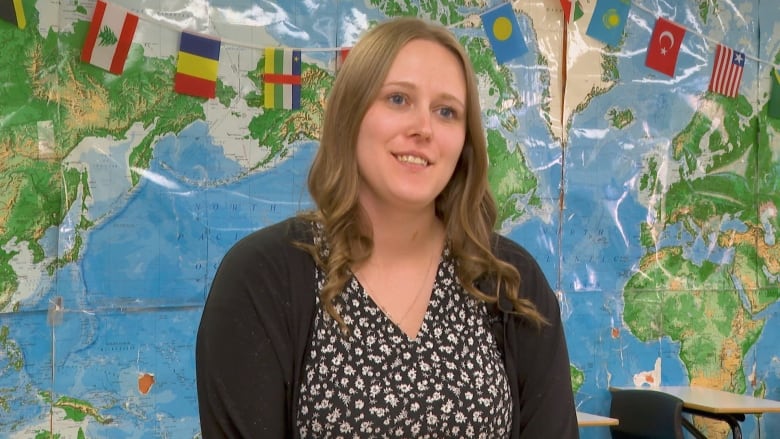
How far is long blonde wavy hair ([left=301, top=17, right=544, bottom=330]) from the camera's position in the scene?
148 centimetres

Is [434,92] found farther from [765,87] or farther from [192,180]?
[765,87]

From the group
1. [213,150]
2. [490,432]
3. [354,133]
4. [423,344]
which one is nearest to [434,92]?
[354,133]

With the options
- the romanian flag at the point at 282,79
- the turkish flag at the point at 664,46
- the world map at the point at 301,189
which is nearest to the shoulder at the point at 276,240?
the world map at the point at 301,189

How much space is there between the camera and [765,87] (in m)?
4.23

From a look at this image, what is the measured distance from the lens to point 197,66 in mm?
3189

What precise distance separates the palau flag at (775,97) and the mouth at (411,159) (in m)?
3.20

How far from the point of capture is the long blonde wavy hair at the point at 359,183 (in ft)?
4.85

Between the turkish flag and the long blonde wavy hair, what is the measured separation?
264 cm

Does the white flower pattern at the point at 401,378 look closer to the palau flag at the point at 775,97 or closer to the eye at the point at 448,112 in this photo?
the eye at the point at 448,112

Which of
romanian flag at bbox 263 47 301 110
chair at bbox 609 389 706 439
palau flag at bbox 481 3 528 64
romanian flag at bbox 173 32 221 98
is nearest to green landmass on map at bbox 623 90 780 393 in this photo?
chair at bbox 609 389 706 439

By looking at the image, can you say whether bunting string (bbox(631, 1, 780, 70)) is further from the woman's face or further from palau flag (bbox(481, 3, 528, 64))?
the woman's face

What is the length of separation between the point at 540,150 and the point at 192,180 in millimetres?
1421

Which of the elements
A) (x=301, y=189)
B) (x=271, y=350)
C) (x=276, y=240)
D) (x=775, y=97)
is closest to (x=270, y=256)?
(x=276, y=240)

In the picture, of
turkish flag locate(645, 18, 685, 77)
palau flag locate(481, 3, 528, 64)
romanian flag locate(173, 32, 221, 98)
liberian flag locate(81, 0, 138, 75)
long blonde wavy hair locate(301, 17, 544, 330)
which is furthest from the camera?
turkish flag locate(645, 18, 685, 77)
